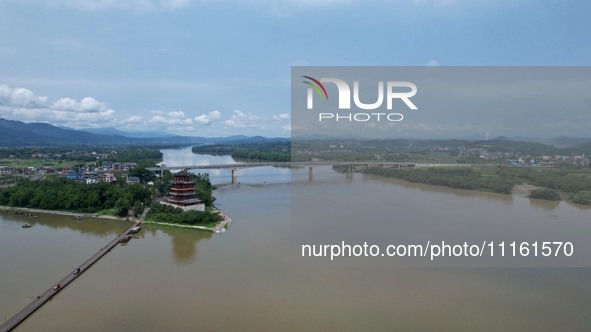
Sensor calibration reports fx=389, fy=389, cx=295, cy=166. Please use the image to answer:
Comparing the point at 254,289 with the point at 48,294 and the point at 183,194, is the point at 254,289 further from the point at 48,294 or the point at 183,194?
the point at 183,194

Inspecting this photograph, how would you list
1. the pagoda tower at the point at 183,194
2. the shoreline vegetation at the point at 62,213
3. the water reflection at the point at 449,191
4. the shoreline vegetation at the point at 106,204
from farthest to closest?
1. the water reflection at the point at 449,191
2. the shoreline vegetation at the point at 62,213
3. the pagoda tower at the point at 183,194
4. the shoreline vegetation at the point at 106,204

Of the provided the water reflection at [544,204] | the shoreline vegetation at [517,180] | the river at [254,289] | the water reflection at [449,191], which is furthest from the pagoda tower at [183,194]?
the shoreline vegetation at [517,180]

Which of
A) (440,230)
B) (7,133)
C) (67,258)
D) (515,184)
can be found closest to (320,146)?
(515,184)

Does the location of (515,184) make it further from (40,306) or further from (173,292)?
(40,306)

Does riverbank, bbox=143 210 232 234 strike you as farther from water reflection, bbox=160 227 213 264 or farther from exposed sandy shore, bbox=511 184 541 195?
exposed sandy shore, bbox=511 184 541 195

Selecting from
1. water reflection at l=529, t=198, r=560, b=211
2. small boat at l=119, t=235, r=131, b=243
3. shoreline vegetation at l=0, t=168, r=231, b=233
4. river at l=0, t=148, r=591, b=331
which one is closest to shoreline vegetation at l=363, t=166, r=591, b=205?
water reflection at l=529, t=198, r=560, b=211

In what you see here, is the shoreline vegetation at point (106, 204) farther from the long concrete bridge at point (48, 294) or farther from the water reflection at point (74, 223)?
the long concrete bridge at point (48, 294)
